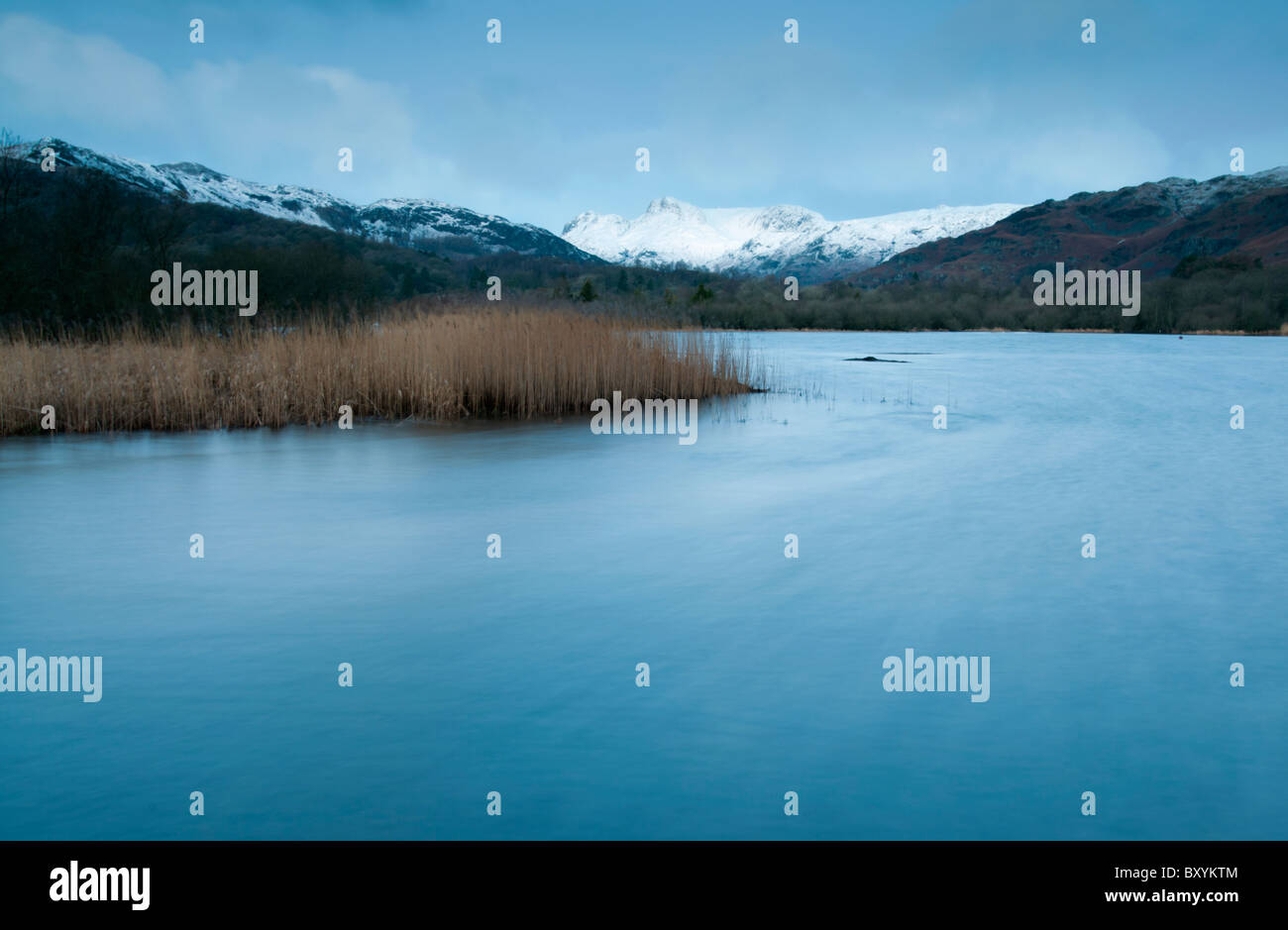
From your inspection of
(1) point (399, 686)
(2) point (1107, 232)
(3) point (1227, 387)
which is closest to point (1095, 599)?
(1) point (399, 686)

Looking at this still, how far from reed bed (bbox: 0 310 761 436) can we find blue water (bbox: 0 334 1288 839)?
1.59m

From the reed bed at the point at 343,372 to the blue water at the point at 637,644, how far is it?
62.5 inches

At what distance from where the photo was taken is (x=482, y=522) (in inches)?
266

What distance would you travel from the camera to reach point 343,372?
38.9ft

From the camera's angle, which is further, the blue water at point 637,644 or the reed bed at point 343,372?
the reed bed at point 343,372

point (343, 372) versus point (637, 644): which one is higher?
point (343, 372)

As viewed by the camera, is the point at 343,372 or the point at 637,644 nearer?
the point at 637,644

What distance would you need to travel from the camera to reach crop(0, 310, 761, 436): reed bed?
424 inches

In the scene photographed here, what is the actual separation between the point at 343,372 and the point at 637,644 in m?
8.60

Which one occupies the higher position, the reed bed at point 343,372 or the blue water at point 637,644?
the reed bed at point 343,372

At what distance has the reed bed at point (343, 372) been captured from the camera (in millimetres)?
10758

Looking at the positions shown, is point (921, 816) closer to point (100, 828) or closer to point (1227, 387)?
point (100, 828)
